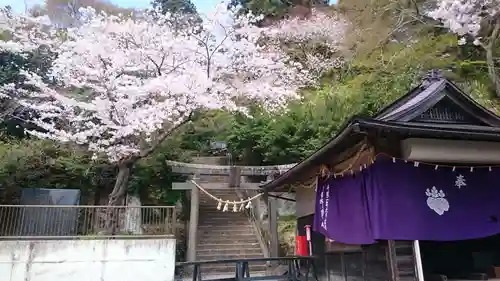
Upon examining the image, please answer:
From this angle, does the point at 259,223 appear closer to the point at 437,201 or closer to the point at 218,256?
the point at 218,256

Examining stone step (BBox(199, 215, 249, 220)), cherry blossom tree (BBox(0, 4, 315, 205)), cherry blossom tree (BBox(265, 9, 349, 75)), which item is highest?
cherry blossom tree (BBox(265, 9, 349, 75))

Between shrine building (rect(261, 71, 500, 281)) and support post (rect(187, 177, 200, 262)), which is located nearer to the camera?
shrine building (rect(261, 71, 500, 281))

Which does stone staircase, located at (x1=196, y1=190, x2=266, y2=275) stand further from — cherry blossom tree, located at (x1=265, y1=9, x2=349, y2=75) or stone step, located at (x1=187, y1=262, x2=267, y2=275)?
cherry blossom tree, located at (x1=265, y1=9, x2=349, y2=75)

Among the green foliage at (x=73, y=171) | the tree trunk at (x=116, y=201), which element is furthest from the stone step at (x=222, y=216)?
the tree trunk at (x=116, y=201)

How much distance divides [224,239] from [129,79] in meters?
7.41

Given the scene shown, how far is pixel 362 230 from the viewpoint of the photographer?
5309 millimetres

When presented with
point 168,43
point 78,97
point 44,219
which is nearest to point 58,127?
point 78,97

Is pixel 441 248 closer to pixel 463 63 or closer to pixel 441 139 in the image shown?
pixel 441 139

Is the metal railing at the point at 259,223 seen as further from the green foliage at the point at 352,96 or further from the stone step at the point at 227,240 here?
the green foliage at the point at 352,96

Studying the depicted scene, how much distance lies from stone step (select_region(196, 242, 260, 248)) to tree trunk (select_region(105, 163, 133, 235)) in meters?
4.18

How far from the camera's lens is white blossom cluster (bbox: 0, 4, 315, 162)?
1103 cm

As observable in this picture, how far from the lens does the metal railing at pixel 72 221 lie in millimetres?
9258

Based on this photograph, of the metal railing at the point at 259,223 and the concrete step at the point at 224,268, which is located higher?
the metal railing at the point at 259,223

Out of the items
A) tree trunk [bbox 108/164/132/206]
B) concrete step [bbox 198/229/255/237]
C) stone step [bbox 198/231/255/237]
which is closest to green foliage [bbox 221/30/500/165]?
concrete step [bbox 198/229/255/237]
